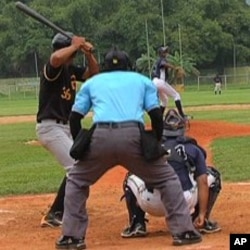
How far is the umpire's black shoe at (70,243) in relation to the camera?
5879 mm

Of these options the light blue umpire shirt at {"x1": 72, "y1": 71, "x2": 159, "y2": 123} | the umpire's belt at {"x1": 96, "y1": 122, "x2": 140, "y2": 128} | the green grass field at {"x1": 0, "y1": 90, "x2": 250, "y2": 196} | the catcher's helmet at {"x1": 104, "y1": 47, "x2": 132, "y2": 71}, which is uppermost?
the catcher's helmet at {"x1": 104, "y1": 47, "x2": 132, "y2": 71}

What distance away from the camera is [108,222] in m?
7.26

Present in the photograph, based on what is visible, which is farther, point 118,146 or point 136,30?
point 136,30

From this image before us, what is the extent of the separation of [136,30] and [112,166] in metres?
64.2

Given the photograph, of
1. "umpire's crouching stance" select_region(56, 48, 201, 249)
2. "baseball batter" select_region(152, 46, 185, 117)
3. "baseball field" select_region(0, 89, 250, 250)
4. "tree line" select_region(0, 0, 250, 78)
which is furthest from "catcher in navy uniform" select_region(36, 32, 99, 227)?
"tree line" select_region(0, 0, 250, 78)

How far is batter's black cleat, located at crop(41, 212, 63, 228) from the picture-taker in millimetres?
7223

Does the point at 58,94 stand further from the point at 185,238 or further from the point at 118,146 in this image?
the point at 185,238

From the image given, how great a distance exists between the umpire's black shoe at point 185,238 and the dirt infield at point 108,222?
2.8 inches

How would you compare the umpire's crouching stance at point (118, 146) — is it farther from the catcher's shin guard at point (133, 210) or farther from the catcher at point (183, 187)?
the catcher's shin guard at point (133, 210)

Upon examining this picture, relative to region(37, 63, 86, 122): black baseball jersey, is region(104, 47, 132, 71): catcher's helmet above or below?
above

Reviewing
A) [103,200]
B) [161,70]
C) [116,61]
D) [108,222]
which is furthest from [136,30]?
[116,61]

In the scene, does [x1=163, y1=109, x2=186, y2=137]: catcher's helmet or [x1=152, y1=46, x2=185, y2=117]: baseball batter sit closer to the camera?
[x1=163, y1=109, x2=186, y2=137]: catcher's helmet

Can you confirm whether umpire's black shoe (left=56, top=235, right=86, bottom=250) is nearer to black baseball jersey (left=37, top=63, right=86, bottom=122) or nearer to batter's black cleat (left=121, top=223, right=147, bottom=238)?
batter's black cleat (left=121, top=223, right=147, bottom=238)

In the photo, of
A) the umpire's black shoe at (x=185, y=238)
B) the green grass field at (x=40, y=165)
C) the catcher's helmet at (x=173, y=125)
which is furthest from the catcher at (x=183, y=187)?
the green grass field at (x=40, y=165)
